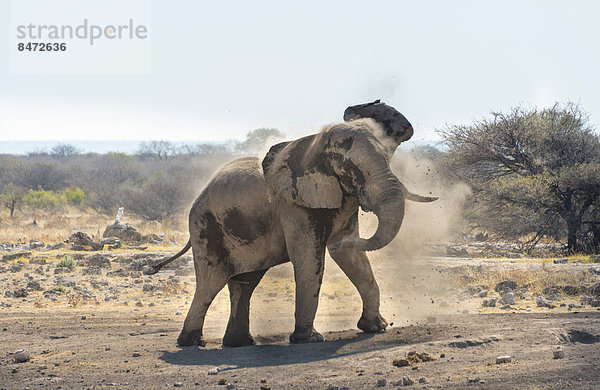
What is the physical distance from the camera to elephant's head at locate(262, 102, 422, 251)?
26.9ft

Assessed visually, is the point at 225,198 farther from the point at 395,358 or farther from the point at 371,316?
the point at 395,358

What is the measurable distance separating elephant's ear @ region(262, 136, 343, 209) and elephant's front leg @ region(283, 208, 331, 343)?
206 millimetres

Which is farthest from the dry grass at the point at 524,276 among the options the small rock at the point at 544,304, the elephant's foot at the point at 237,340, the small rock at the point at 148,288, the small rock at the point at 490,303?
the small rock at the point at 148,288

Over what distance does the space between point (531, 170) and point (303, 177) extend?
18.0 metres

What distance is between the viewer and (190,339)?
32.8ft

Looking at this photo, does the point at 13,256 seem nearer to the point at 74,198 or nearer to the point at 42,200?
the point at 42,200

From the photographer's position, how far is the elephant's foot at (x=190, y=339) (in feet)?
32.8

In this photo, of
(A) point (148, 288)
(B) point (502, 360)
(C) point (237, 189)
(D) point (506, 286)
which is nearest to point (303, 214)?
(C) point (237, 189)

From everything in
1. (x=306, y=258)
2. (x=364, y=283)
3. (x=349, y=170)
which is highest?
(x=349, y=170)

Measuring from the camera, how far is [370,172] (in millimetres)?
8406

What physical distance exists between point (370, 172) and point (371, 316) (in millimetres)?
2519

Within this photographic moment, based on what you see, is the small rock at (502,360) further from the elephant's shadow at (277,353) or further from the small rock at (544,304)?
the small rock at (544,304)

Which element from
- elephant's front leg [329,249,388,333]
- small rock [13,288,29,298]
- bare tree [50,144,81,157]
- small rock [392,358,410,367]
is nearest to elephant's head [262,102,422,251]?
elephant's front leg [329,249,388,333]

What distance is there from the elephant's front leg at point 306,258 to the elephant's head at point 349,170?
216 mm
